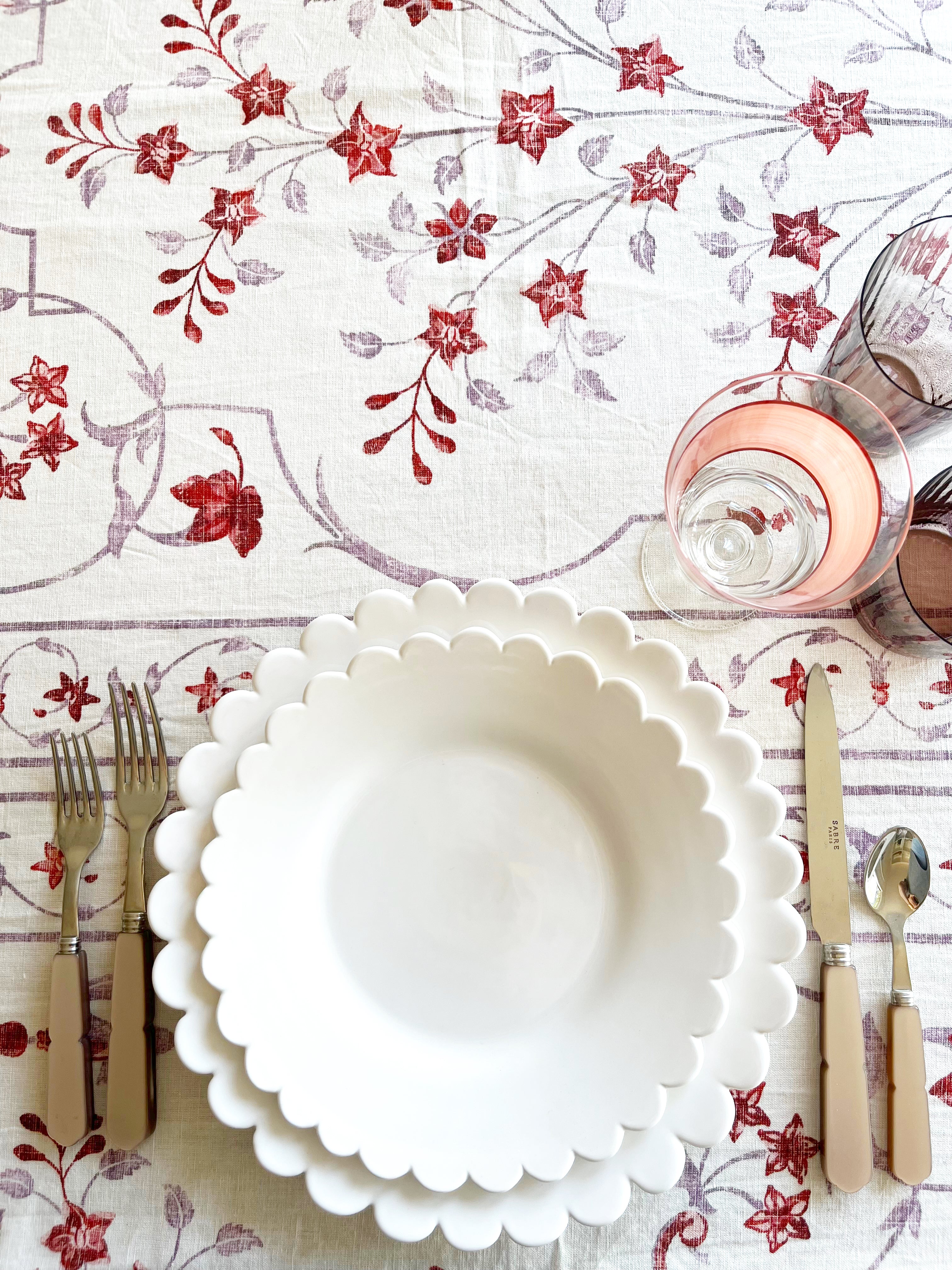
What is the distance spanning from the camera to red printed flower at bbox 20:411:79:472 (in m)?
0.70

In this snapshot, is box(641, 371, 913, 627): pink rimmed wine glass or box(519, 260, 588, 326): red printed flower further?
box(519, 260, 588, 326): red printed flower

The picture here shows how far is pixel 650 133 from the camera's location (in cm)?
70

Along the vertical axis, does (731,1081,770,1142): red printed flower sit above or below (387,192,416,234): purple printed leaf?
below

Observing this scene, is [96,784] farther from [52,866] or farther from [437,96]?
[437,96]

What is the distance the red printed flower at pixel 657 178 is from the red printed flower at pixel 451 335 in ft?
0.56

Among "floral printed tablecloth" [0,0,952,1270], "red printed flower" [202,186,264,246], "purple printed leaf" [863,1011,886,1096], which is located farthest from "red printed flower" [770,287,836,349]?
"purple printed leaf" [863,1011,886,1096]

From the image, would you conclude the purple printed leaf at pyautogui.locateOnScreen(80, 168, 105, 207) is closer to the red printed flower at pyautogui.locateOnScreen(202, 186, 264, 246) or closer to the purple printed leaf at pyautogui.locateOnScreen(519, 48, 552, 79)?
the red printed flower at pyautogui.locateOnScreen(202, 186, 264, 246)

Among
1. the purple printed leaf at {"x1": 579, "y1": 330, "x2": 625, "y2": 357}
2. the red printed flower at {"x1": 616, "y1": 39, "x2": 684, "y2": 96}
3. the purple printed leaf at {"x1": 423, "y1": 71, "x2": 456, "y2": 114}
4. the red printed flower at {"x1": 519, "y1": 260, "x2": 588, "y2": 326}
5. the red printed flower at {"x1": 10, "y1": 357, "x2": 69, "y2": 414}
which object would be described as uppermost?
the red printed flower at {"x1": 616, "y1": 39, "x2": 684, "y2": 96}

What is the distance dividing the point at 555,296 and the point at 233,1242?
77 cm

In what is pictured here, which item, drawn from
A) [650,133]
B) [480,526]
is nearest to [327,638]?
[480,526]

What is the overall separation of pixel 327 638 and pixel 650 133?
504 millimetres

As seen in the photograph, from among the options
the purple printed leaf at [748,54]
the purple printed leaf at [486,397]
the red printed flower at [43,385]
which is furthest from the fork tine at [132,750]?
the purple printed leaf at [748,54]

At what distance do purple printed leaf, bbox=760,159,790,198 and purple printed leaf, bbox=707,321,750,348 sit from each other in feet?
0.37

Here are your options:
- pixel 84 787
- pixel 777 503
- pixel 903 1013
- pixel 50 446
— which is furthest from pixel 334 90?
pixel 903 1013
